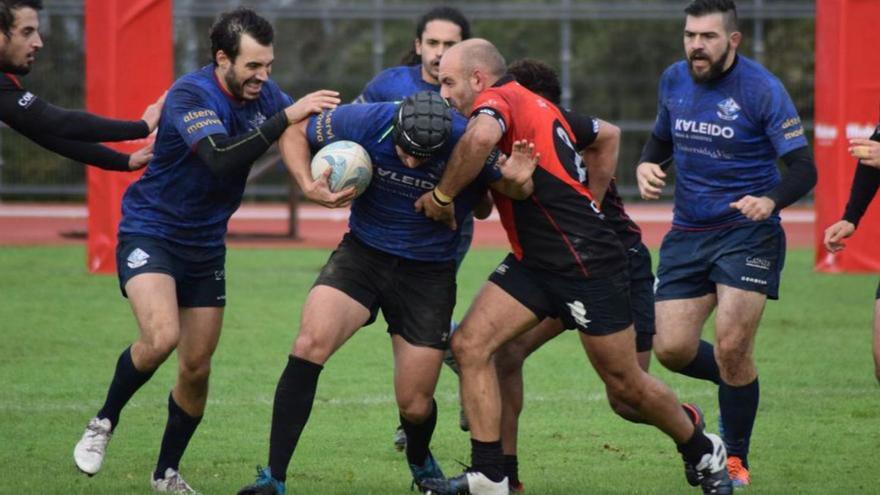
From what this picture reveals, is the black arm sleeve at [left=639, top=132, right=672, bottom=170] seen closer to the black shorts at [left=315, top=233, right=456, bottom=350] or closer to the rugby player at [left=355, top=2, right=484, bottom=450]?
the rugby player at [left=355, top=2, right=484, bottom=450]

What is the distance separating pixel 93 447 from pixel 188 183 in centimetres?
136

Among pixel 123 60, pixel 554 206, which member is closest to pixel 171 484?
pixel 554 206

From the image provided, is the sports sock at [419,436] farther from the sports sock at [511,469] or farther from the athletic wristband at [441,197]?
the athletic wristband at [441,197]

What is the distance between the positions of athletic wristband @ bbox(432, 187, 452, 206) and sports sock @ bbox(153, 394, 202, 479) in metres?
1.73

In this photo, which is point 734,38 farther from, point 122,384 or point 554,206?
point 122,384

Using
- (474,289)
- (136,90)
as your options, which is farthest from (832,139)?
(136,90)

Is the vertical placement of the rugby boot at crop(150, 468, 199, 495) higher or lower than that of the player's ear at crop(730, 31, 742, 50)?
lower

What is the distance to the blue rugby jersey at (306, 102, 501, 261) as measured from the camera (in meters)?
6.89

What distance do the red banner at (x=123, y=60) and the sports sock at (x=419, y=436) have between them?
876cm

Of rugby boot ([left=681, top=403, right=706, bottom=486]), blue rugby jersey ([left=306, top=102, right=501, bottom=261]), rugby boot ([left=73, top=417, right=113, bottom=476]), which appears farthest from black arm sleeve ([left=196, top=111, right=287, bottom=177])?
rugby boot ([left=681, top=403, right=706, bottom=486])

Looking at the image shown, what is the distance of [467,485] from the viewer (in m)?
6.85

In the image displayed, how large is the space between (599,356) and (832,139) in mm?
10221

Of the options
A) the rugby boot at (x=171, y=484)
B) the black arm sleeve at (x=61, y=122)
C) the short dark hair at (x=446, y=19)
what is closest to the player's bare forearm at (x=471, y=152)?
the black arm sleeve at (x=61, y=122)

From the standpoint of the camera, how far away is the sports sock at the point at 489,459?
22.2ft
